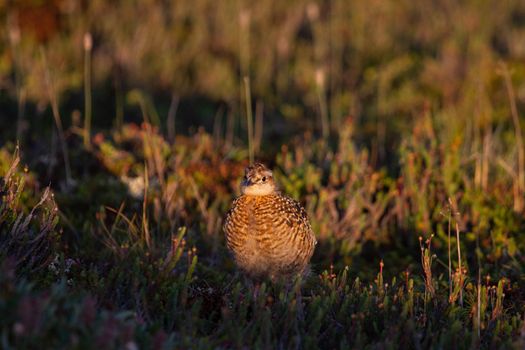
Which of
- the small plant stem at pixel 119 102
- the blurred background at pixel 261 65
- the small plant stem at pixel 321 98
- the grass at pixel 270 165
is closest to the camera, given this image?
the grass at pixel 270 165

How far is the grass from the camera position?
3.64 meters

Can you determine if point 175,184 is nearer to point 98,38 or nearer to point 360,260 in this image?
point 360,260

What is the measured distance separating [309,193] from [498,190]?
1.55m

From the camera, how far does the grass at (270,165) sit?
12.0 feet

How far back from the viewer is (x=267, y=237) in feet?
13.8

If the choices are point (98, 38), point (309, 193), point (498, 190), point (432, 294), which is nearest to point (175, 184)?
point (309, 193)

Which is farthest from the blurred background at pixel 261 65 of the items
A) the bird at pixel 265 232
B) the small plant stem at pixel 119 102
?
the bird at pixel 265 232

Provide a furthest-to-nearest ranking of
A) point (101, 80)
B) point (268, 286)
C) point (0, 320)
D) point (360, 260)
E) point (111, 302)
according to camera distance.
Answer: point (101, 80) < point (360, 260) < point (268, 286) < point (111, 302) < point (0, 320)

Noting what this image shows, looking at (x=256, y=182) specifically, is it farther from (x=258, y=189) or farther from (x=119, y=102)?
(x=119, y=102)

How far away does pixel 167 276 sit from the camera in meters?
4.07

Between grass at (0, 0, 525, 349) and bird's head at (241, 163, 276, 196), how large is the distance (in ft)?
1.78

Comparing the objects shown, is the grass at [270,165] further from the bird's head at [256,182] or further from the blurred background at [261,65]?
the bird's head at [256,182]

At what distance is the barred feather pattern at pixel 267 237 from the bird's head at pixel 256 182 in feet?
0.15

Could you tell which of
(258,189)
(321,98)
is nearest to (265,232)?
(258,189)
